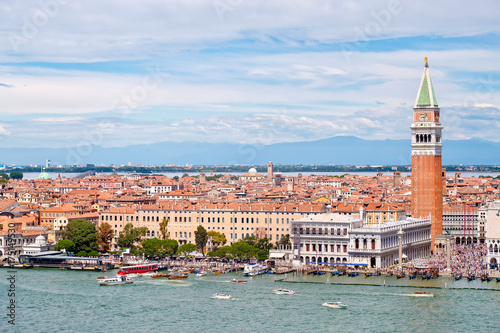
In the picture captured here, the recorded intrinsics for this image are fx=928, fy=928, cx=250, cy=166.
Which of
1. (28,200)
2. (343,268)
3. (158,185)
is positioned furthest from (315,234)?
(158,185)

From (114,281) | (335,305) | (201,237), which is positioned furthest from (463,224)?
(335,305)

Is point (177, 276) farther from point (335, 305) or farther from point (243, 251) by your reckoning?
point (335, 305)

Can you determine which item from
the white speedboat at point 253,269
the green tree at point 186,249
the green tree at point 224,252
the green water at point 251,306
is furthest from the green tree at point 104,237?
the white speedboat at point 253,269

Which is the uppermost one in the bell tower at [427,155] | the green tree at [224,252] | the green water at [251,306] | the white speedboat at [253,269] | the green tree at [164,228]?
the bell tower at [427,155]

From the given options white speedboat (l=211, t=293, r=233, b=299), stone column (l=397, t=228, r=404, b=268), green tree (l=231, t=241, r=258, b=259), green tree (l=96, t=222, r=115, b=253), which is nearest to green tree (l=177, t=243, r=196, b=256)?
green tree (l=231, t=241, r=258, b=259)

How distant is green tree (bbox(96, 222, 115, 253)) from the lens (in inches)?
1935

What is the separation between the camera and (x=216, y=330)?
2900cm

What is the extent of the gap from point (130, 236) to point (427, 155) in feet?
52.7

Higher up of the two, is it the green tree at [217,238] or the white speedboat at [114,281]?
the green tree at [217,238]

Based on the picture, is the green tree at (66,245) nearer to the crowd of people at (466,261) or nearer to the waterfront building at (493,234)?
the crowd of people at (466,261)

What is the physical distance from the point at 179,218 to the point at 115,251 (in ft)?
13.2

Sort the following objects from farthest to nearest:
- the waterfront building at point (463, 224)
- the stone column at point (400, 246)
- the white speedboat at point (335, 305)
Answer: the waterfront building at point (463, 224) < the stone column at point (400, 246) < the white speedboat at point (335, 305)

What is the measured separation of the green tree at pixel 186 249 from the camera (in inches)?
1809

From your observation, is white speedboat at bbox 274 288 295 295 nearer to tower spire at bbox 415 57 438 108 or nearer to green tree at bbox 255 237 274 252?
green tree at bbox 255 237 274 252
